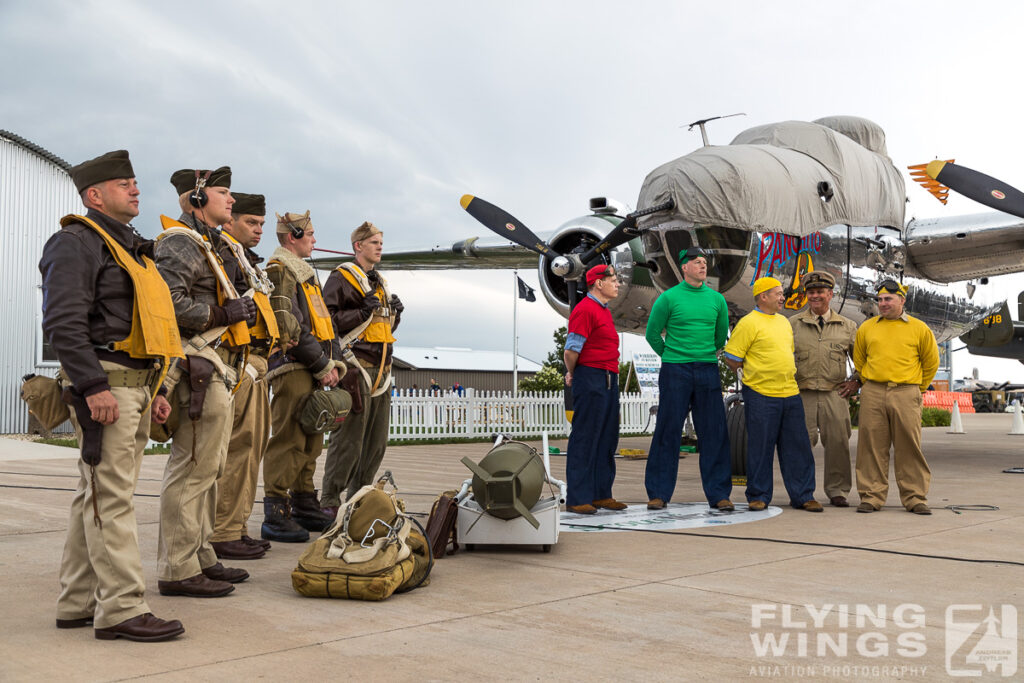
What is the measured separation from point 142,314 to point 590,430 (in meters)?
3.68

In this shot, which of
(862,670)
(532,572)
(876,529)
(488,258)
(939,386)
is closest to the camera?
(862,670)

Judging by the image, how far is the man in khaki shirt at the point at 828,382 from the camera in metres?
7.29

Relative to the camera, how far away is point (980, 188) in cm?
942

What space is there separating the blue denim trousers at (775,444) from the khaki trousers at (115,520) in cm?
485

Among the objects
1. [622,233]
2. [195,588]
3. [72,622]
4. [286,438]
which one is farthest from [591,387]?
[72,622]

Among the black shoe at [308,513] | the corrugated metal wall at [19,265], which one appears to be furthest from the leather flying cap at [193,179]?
the corrugated metal wall at [19,265]

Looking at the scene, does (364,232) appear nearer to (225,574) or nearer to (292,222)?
(292,222)

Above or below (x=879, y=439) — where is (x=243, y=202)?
above

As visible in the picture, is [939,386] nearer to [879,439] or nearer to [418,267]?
[418,267]

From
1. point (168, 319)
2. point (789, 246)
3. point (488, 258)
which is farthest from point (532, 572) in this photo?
point (488, 258)

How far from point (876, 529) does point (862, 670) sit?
3.32m

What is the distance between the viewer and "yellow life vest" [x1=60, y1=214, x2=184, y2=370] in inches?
137

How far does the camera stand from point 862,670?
114 inches

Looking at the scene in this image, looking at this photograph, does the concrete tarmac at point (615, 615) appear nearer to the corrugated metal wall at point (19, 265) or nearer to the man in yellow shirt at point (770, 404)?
the man in yellow shirt at point (770, 404)
